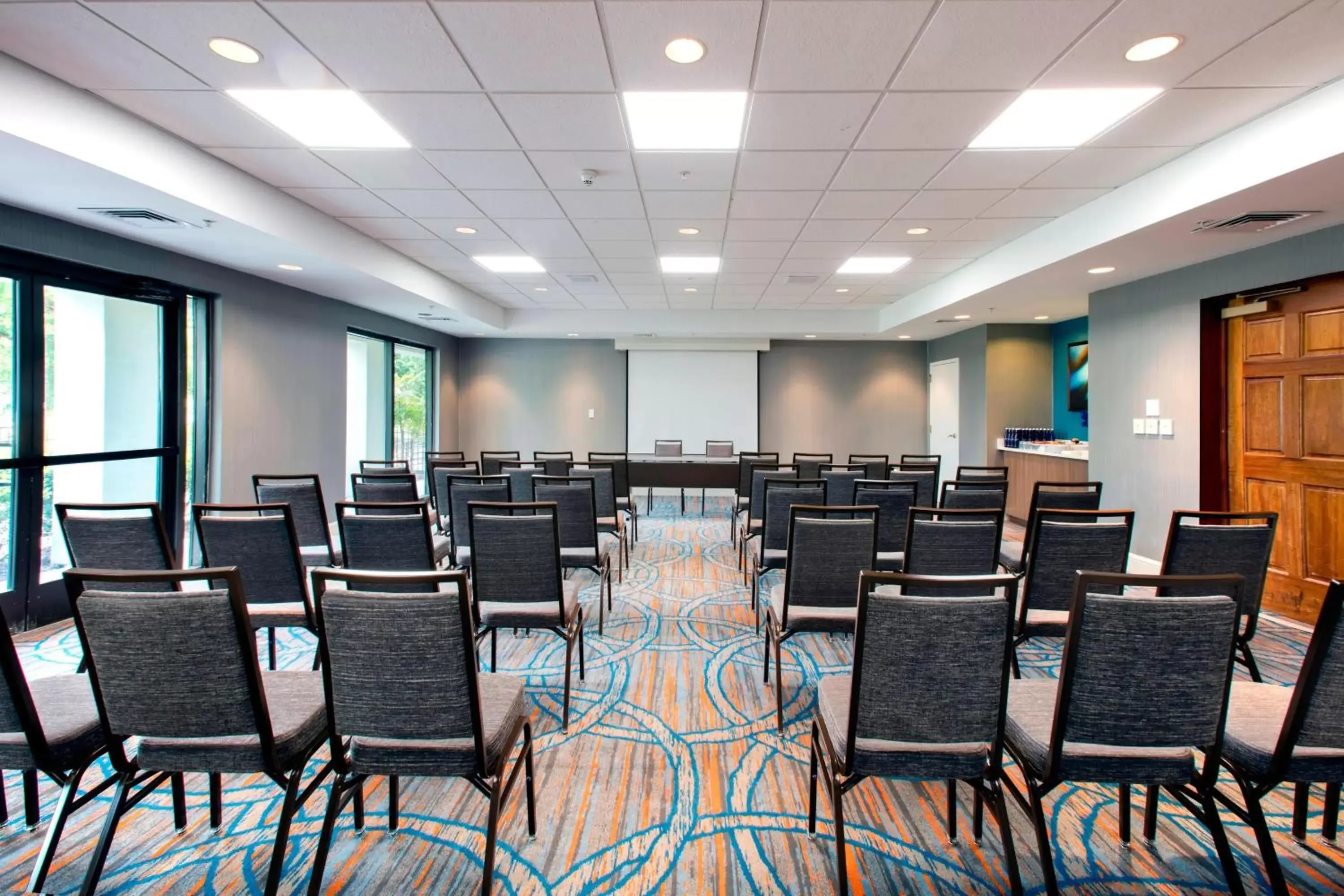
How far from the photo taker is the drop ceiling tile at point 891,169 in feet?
11.0

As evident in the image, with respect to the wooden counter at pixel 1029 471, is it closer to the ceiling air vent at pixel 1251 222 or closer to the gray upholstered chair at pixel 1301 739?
the ceiling air vent at pixel 1251 222

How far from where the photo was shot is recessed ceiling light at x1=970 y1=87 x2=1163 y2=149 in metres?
2.76

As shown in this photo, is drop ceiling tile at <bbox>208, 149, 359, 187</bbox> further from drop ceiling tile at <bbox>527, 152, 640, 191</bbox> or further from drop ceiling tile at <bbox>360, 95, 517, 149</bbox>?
drop ceiling tile at <bbox>527, 152, 640, 191</bbox>

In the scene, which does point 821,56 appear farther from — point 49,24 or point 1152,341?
point 1152,341

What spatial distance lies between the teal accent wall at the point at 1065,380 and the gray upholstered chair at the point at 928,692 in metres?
7.53

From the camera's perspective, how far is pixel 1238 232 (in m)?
3.85

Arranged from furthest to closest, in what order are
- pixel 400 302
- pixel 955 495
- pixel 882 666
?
pixel 400 302 < pixel 955 495 < pixel 882 666

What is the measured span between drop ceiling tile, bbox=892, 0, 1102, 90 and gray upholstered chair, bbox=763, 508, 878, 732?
184cm

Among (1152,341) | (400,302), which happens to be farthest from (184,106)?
(1152,341)

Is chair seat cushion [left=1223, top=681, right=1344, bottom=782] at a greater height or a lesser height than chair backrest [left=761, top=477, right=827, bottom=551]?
lesser

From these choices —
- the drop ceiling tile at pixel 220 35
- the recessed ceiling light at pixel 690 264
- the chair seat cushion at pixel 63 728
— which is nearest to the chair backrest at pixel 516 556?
the chair seat cushion at pixel 63 728

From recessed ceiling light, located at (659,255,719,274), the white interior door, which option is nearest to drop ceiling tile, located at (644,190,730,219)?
recessed ceiling light, located at (659,255,719,274)

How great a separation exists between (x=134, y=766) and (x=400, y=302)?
19.3 ft

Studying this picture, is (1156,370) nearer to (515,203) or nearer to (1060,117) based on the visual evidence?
(1060,117)
